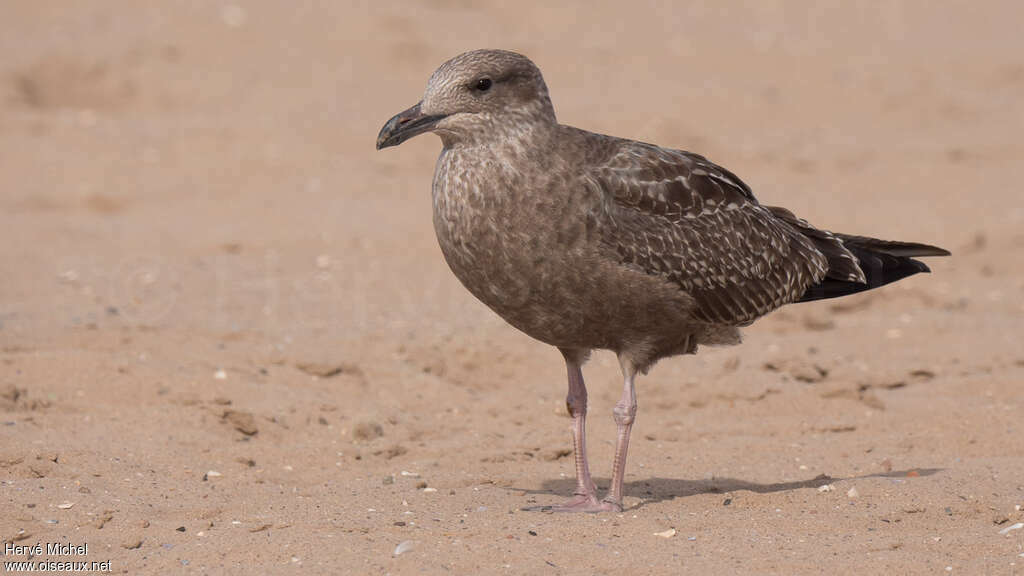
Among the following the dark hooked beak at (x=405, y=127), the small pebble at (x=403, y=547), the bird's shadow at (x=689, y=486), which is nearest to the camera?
the small pebble at (x=403, y=547)

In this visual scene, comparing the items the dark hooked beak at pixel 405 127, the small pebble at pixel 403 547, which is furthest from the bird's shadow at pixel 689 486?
the dark hooked beak at pixel 405 127

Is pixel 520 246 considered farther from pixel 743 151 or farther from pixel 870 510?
pixel 743 151

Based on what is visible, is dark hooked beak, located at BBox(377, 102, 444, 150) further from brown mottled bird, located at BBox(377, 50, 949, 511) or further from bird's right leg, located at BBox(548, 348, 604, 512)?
bird's right leg, located at BBox(548, 348, 604, 512)

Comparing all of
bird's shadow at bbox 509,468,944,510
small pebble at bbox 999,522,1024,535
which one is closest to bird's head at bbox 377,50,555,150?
bird's shadow at bbox 509,468,944,510

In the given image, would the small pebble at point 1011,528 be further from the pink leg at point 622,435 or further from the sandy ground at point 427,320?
the pink leg at point 622,435

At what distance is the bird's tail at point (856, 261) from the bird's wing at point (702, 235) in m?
0.10

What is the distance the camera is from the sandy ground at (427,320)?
6797mm

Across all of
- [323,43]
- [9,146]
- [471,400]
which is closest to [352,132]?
[323,43]

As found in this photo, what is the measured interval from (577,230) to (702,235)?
1.01 metres

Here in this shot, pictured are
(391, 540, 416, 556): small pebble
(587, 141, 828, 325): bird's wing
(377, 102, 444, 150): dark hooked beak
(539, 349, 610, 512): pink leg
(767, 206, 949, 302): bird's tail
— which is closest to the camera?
(391, 540, 416, 556): small pebble

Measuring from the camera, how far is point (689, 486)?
313 inches

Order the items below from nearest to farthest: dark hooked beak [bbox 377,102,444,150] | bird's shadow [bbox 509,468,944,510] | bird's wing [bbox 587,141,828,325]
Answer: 1. dark hooked beak [bbox 377,102,444,150]
2. bird's wing [bbox 587,141,828,325]
3. bird's shadow [bbox 509,468,944,510]

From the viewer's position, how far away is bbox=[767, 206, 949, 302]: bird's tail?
830 centimetres

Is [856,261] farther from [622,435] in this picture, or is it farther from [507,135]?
[507,135]
